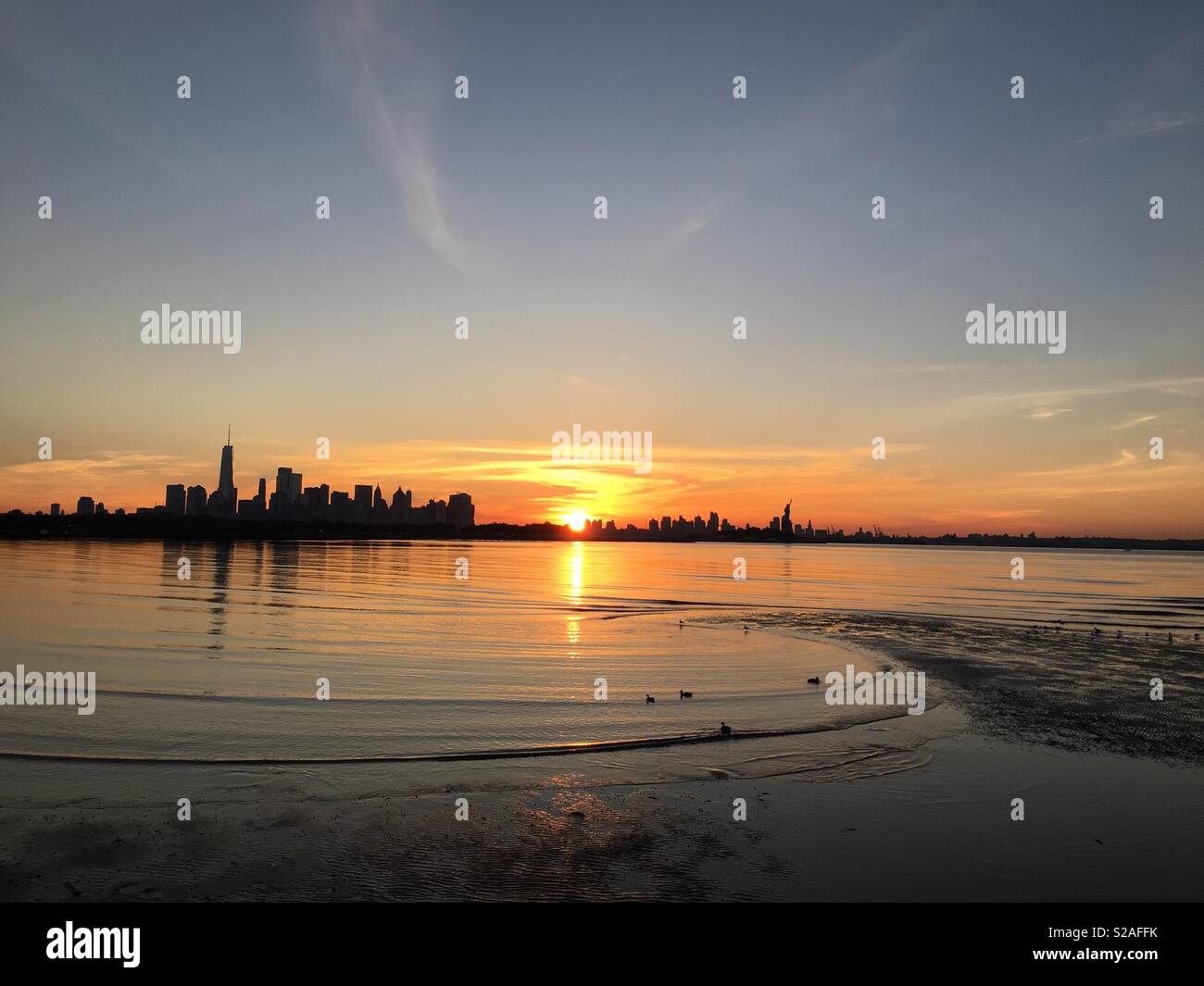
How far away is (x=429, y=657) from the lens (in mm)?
31469

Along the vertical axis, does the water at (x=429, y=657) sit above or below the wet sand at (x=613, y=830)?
below

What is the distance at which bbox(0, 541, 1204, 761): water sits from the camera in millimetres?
19234

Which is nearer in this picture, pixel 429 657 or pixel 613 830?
pixel 613 830

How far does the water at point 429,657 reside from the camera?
63.1 ft

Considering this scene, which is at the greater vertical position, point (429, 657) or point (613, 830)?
point (613, 830)

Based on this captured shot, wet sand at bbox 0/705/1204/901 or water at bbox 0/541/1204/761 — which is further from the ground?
wet sand at bbox 0/705/1204/901

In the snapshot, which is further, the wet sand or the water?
the water

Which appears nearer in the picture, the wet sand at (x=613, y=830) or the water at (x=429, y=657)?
the wet sand at (x=613, y=830)
